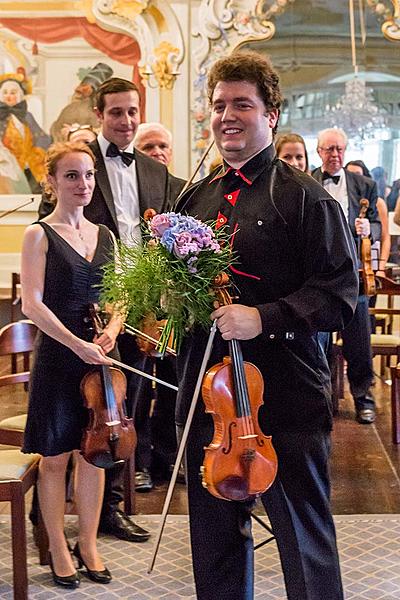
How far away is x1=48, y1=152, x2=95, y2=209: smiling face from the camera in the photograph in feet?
11.1

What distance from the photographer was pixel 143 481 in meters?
4.47

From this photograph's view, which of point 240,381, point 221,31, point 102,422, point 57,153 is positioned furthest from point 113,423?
point 221,31

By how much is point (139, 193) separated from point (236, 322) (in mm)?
2033

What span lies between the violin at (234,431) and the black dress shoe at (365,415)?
12.1ft

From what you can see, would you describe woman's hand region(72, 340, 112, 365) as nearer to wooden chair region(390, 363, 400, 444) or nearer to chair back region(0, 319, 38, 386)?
chair back region(0, 319, 38, 386)

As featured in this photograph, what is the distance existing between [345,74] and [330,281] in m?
7.37

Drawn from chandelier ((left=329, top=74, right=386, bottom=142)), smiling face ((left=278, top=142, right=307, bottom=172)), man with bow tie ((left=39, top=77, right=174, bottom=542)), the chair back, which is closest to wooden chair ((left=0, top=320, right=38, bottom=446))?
the chair back

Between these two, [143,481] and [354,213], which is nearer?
[143,481]

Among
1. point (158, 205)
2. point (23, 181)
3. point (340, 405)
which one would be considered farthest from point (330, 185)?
point (23, 181)

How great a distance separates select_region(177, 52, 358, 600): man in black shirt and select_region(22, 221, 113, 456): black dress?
3.07 feet

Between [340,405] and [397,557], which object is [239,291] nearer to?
[397,557]

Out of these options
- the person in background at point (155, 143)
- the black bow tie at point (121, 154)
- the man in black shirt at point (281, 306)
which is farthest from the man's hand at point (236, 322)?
the person in background at point (155, 143)

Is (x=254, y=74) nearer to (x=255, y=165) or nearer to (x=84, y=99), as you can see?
(x=255, y=165)

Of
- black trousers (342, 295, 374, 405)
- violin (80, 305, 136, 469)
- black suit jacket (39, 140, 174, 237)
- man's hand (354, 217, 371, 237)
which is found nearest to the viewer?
violin (80, 305, 136, 469)
